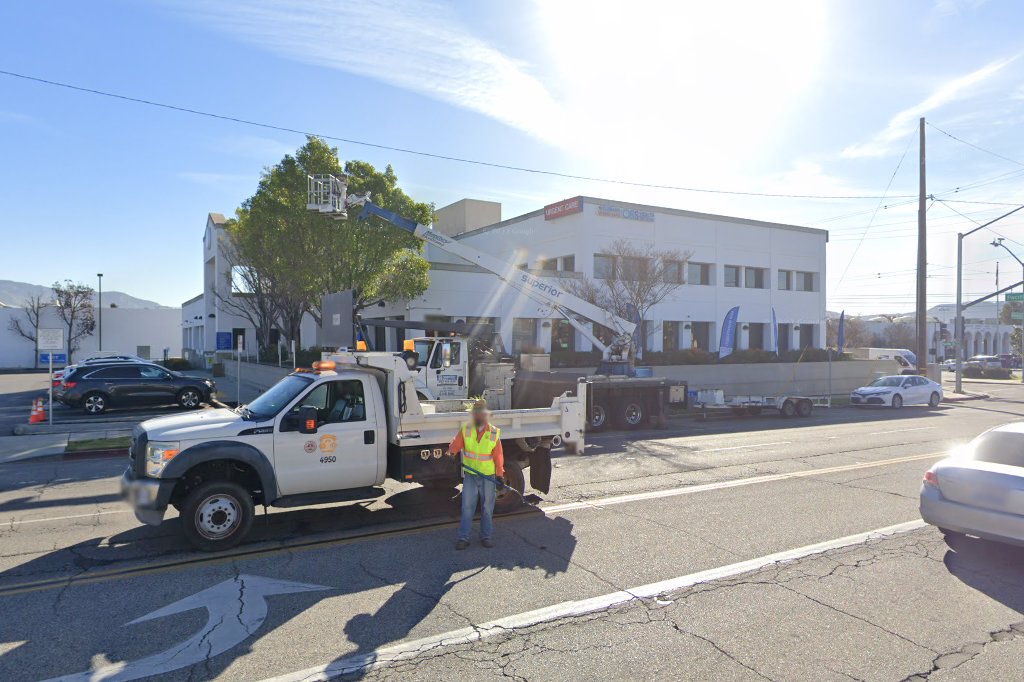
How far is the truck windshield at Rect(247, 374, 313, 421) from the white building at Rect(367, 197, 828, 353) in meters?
22.2

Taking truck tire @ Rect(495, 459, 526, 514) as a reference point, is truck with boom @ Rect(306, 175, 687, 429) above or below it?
above

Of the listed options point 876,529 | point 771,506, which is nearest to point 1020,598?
point 876,529

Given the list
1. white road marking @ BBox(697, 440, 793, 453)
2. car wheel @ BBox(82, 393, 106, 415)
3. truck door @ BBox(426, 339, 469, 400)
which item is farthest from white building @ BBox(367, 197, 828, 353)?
truck door @ BBox(426, 339, 469, 400)

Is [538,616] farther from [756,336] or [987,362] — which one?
[987,362]

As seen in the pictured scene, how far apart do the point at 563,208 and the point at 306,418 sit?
98.0 feet

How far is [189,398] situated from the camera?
22422 millimetres

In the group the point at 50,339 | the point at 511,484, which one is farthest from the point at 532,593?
the point at 50,339

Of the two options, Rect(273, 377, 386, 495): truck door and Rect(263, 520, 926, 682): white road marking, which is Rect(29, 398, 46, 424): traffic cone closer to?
Rect(273, 377, 386, 495): truck door

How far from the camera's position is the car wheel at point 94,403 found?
2083 cm

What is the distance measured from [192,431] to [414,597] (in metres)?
3.03

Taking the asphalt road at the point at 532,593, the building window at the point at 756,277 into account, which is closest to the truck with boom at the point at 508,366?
the asphalt road at the point at 532,593

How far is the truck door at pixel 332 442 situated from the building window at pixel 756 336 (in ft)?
125

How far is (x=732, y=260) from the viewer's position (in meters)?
40.5

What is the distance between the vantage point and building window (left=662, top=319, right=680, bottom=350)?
3809 cm
